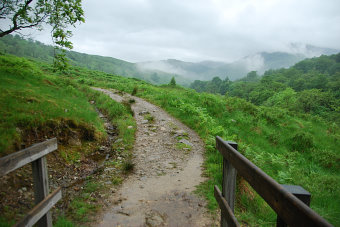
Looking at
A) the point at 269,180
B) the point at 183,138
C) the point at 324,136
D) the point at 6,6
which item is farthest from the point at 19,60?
the point at 324,136

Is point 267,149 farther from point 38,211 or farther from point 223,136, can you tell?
point 38,211

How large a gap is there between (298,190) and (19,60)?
17.0 metres

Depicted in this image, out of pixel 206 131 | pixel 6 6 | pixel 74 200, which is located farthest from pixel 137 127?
pixel 6 6

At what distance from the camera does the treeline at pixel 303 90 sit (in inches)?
1532

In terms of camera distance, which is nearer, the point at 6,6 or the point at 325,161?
the point at 6,6

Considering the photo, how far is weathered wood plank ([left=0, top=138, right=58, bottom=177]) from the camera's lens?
209cm

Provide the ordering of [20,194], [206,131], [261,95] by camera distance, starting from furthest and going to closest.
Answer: [261,95] → [206,131] → [20,194]

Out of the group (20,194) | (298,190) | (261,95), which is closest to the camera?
(298,190)

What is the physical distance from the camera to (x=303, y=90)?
6919 cm

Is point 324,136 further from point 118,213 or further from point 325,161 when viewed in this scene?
point 118,213

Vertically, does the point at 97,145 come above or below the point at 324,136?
above

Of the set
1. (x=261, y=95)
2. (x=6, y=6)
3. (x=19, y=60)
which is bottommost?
(x=261, y=95)

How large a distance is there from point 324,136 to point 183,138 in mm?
11504

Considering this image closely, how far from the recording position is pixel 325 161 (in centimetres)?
928
